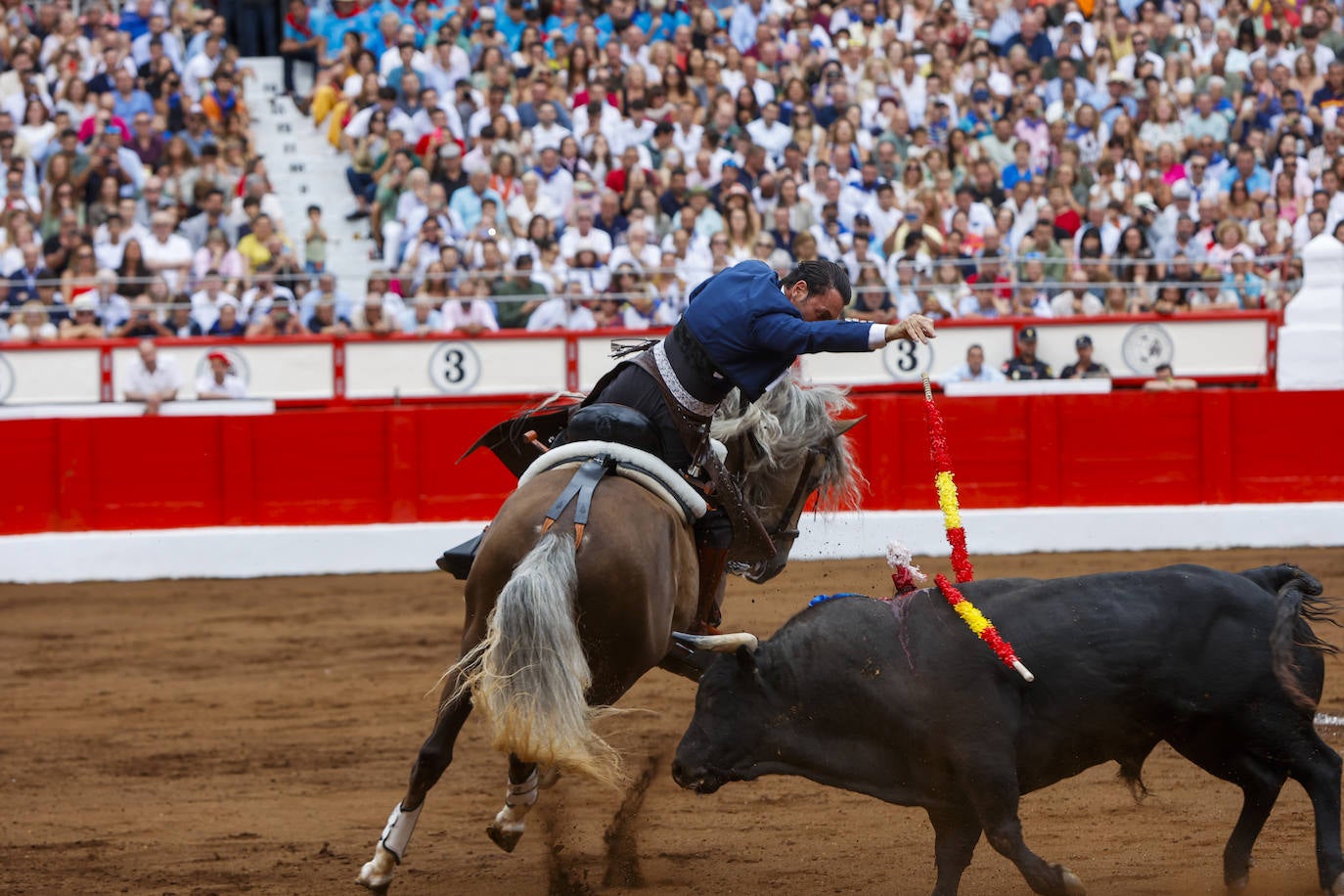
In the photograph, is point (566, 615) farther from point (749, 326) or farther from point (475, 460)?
point (475, 460)

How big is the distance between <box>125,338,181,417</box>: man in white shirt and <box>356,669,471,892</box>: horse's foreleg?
8092 millimetres

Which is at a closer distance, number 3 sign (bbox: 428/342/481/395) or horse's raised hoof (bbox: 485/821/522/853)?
horse's raised hoof (bbox: 485/821/522/853)

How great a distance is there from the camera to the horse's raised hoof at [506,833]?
502 centimetres

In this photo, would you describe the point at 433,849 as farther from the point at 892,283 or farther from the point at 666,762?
the point at 892,283

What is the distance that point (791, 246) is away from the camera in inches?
529

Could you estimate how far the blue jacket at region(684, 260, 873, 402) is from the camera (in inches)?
186

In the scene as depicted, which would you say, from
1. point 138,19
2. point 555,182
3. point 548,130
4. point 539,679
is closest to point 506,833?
point 539,679

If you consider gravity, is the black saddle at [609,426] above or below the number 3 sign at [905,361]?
above

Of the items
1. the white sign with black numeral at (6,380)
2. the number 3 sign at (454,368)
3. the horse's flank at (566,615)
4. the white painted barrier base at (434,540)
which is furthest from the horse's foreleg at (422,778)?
the white sign with black numeral at (6,380)

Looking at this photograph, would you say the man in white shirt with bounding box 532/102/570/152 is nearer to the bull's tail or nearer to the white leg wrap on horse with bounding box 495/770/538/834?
the white leg wrap on horse with bounding box 495/770/538/834

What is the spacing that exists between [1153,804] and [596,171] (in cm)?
950

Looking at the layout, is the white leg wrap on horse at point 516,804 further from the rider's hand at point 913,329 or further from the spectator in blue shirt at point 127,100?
the spectator in blue shirt at point 127,100

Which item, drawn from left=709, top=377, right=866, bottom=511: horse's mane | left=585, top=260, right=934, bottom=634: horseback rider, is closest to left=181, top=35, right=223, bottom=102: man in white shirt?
left=709, top=377, right=866, bottom=511: horse's mane

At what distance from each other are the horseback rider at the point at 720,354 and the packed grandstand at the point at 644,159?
23.9ft
